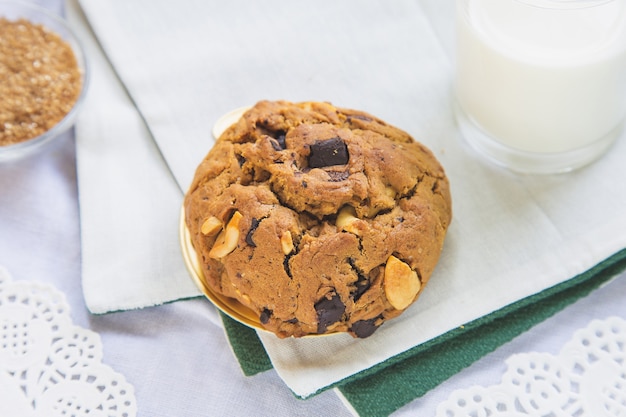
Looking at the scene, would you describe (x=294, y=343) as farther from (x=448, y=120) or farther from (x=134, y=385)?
(x=448, y=120)

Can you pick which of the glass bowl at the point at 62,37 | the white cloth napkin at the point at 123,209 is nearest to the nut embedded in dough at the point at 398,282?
the white cloth napkin at the point at 123,209

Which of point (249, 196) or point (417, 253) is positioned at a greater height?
point (249, 196)

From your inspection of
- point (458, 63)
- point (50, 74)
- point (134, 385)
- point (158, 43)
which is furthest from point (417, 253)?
point (50, 74)

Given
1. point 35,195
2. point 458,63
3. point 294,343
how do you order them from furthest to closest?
point 35,195 → point 458,63 → point 294,343

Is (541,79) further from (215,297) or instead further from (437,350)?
(215,297)

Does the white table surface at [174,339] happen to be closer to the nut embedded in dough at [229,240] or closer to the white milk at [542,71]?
the nut embedded in dough at [229,240]

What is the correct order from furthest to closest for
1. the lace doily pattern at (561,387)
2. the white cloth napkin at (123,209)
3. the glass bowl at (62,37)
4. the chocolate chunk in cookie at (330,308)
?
the glass bowl at (62,37), the white cloth napkin at (123,209), the lace doily pattern at (561,387), the chocolate chunk in cookie at (330,308)

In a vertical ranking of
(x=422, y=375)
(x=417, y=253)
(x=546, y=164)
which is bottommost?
(x=422, y=375)
